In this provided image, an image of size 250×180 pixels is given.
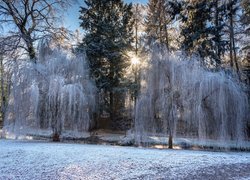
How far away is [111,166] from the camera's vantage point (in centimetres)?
588

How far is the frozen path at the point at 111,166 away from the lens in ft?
17.3

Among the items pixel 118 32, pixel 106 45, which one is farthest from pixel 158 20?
pixel 106 45

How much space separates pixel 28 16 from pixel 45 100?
8603mm

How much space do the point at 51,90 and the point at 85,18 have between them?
847 centimetres

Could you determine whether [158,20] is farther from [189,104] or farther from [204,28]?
[189,104]

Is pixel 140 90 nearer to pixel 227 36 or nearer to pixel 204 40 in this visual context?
pixel 204 40

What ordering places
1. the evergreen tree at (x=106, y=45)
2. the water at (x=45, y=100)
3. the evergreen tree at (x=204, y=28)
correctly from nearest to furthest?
the water at (x=45, y=100) < the evergreen tree at (x=204, y=28) < the evergreen tree at (x=106, y=45)

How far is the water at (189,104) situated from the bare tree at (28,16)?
8012 millimetres

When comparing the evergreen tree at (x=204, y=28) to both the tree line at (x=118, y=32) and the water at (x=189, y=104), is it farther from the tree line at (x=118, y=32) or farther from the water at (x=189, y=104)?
the water at (x=189, y=104)

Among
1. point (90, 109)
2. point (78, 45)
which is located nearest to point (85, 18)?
point (78, 45)

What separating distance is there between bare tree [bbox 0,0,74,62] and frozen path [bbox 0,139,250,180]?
30.8ft

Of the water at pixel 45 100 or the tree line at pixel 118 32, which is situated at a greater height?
the tree line at pixel 118 32

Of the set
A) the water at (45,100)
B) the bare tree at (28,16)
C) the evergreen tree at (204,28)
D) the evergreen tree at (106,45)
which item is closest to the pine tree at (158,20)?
the evergreen tree at (204,28)

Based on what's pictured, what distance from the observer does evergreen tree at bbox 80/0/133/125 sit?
16.3 metres
